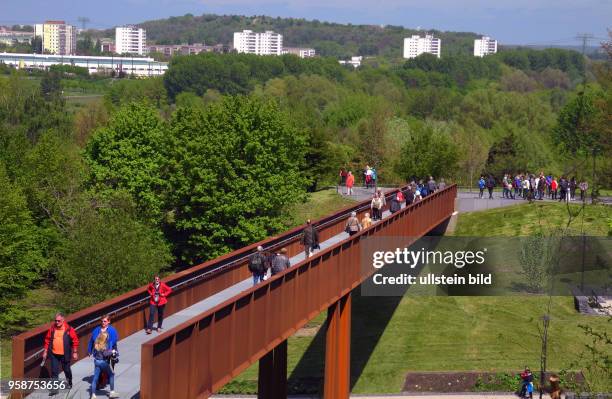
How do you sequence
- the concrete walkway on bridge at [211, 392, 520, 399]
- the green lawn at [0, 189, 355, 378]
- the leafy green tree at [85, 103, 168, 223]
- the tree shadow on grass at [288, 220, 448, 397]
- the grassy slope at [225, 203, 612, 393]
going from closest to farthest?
the concrete walkway on bridge at [211, 392, 520, 399] < the tree shadow on grass at [288, 220, 448, 397] < the grassy slope at [225, 203, 612, 393] < the green lawn at [0, 189, 355, 378] < the leafy green tree at [85, 103, 168, 223]

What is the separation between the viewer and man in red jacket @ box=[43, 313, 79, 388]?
15141 millimetres

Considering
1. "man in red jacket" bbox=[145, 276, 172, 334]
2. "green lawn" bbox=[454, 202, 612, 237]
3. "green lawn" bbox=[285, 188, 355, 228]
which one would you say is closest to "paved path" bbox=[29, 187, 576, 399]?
"man in red jacket" bbox=[145, 276, 172, 334]

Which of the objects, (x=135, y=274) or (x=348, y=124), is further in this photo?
(x=348, y=124)

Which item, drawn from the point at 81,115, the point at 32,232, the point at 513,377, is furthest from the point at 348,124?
the point at 513,377

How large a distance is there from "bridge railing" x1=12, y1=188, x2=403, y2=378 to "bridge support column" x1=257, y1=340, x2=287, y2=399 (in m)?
2.22

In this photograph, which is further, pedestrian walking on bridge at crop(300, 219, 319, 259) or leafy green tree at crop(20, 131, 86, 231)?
leafy green tree at crop(20, 131, 86, 231)

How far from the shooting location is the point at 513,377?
108 feet

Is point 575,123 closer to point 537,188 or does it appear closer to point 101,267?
point 537,188

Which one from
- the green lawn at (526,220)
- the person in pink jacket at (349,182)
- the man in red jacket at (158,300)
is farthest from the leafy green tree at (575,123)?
the man in red jacket at (158,300)

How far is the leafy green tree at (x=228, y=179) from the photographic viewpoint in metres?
55.6

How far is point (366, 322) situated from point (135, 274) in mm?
9330

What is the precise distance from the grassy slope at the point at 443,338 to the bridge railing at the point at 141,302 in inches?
280

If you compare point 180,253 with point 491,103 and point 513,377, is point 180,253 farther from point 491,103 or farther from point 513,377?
point 491,103

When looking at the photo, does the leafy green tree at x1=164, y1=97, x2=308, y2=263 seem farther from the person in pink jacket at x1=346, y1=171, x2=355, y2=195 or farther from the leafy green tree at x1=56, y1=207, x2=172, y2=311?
the leafy green tree at x1=56, y1=207, x2=172, y2=311
